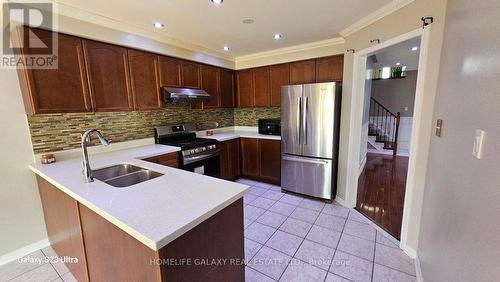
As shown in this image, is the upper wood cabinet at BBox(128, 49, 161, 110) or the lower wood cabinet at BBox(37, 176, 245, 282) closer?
the lower wood cabinet at BBox(37, 176, 245, 282)

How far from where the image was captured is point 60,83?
6.72ft

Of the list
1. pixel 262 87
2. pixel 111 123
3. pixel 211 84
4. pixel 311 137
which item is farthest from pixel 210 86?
pixel 311 137

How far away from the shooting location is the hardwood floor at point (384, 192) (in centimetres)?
259

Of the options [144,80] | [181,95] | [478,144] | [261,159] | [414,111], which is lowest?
[261,159]

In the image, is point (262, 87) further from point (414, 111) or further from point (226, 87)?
point (414, 111)

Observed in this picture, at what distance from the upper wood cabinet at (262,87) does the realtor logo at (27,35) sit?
2.85 m

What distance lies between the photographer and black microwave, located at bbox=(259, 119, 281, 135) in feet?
12.5

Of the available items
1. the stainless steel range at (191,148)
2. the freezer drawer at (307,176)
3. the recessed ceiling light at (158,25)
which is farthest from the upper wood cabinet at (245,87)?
the recessed ceiling light at (158,25)

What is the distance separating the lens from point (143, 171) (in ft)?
6.11

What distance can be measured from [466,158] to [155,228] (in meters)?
1.47

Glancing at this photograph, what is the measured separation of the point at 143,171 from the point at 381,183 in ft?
12.9

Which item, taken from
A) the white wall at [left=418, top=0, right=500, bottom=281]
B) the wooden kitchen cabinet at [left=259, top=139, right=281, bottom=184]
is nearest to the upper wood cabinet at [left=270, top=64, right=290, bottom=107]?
the wooden kitchen cabinet at [left=259, top=139, right=281, bottom=184]

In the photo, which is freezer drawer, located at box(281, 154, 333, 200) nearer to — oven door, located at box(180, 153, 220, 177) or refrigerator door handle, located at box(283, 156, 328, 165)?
refrigerator door handle, located at box(283, 156, 328, 165)

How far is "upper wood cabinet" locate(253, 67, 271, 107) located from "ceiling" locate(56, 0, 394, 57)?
81 centimetres
